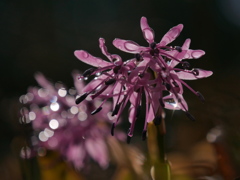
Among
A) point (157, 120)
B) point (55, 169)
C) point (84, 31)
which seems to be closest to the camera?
point (157, 120)

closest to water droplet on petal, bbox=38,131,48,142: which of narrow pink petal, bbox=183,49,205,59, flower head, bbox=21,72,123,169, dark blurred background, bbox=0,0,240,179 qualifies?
flower head, bbox=21,72,123,169

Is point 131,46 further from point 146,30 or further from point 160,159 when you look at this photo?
point 160,159

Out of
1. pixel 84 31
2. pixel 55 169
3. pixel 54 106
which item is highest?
pixel 84 31

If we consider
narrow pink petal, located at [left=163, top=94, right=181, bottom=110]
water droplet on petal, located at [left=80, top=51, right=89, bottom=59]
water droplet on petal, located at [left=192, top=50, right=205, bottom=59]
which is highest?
water droplet on petal, located at [left=80, top=51, right=89, bottom=59]

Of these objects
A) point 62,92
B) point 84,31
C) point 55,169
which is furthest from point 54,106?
point 84,31

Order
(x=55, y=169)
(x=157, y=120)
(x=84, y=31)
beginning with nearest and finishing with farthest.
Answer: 1. (x=157, y=120)
2. (x=55, y=169)
3. (x=84, y=31)

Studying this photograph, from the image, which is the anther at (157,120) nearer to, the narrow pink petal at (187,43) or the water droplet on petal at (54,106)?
the narrow pink petal at (187,43)

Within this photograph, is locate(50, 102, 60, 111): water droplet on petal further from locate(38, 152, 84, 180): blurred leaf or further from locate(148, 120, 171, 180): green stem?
locate(148, 120, 171, 180): green stem

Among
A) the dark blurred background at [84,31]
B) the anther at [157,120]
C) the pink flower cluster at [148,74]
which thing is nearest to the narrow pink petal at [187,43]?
the pink flower cluster at [148,74]

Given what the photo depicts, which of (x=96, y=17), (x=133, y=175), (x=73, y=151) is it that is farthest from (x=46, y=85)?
(x=96, y=17)

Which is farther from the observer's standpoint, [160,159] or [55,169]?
[55,169]
